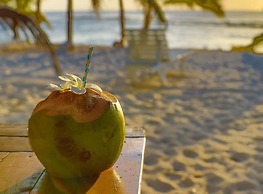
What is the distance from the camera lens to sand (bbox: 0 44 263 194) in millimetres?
3084

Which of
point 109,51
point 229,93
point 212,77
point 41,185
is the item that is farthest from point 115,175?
point 109,51

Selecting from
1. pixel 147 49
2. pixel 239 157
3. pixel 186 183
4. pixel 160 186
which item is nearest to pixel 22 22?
Result: pixel 160 186

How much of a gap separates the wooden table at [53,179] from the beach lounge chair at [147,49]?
4970 mm

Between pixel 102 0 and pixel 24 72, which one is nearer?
pixel 24 72

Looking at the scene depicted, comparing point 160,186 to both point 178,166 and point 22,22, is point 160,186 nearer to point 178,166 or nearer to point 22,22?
point 178,166

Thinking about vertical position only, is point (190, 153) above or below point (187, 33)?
above

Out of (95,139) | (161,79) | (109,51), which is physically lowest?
(109,51)

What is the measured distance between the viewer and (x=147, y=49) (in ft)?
22.3

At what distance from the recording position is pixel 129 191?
1257mm

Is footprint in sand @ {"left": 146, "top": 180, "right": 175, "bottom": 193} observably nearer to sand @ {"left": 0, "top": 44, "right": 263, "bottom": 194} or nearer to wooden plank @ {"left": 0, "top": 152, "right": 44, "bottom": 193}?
sand @ {"left": 0, "top": 44, "right": 263, "bottom": 194}

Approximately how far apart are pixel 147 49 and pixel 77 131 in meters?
5.67

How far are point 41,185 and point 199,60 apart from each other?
27.9 ft

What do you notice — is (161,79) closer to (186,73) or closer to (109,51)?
(186,73)

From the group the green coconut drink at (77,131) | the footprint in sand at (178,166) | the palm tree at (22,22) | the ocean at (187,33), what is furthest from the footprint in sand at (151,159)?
the ocean at (187,33)
